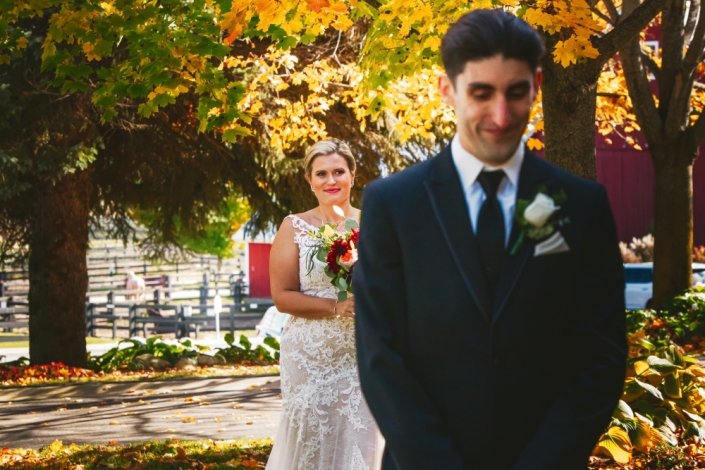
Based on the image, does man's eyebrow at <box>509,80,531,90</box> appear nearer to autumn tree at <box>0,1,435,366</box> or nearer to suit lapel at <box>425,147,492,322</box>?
suit lapel at <box>425,147,492,322</box>

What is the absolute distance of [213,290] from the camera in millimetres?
40188

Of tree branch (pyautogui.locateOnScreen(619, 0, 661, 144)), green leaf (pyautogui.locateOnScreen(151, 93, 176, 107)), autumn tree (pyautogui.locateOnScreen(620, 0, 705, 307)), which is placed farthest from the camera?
autumn tree (pyautogui.locateOnScreen(620, 0, 705, 307))

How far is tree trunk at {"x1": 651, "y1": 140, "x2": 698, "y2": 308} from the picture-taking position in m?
14.9

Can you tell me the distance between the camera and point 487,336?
81.4 inches

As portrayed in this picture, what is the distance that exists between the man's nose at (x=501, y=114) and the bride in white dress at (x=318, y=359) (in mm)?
2862

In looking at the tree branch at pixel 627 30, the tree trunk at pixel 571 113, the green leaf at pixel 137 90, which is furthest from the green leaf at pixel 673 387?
the green leaf at pixel 137 90

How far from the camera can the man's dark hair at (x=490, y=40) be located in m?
2.04

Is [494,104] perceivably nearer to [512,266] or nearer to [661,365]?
[512,266]

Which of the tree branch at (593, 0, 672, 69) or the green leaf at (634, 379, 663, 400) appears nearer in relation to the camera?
the tree branch at (593, 0, 672, 69)

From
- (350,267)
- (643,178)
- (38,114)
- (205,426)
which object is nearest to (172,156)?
(38,114)

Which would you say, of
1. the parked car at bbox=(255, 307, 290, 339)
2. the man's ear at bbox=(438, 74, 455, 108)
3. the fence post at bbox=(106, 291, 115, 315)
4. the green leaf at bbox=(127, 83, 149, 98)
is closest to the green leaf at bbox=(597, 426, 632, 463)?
the green leaf at bbox=(127, 83, 149, 98)

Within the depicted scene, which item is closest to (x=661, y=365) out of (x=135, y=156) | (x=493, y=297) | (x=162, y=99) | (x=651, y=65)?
(x=162, y=99)

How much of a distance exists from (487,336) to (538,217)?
1.00 feet

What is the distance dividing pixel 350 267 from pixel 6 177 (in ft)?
30.2
